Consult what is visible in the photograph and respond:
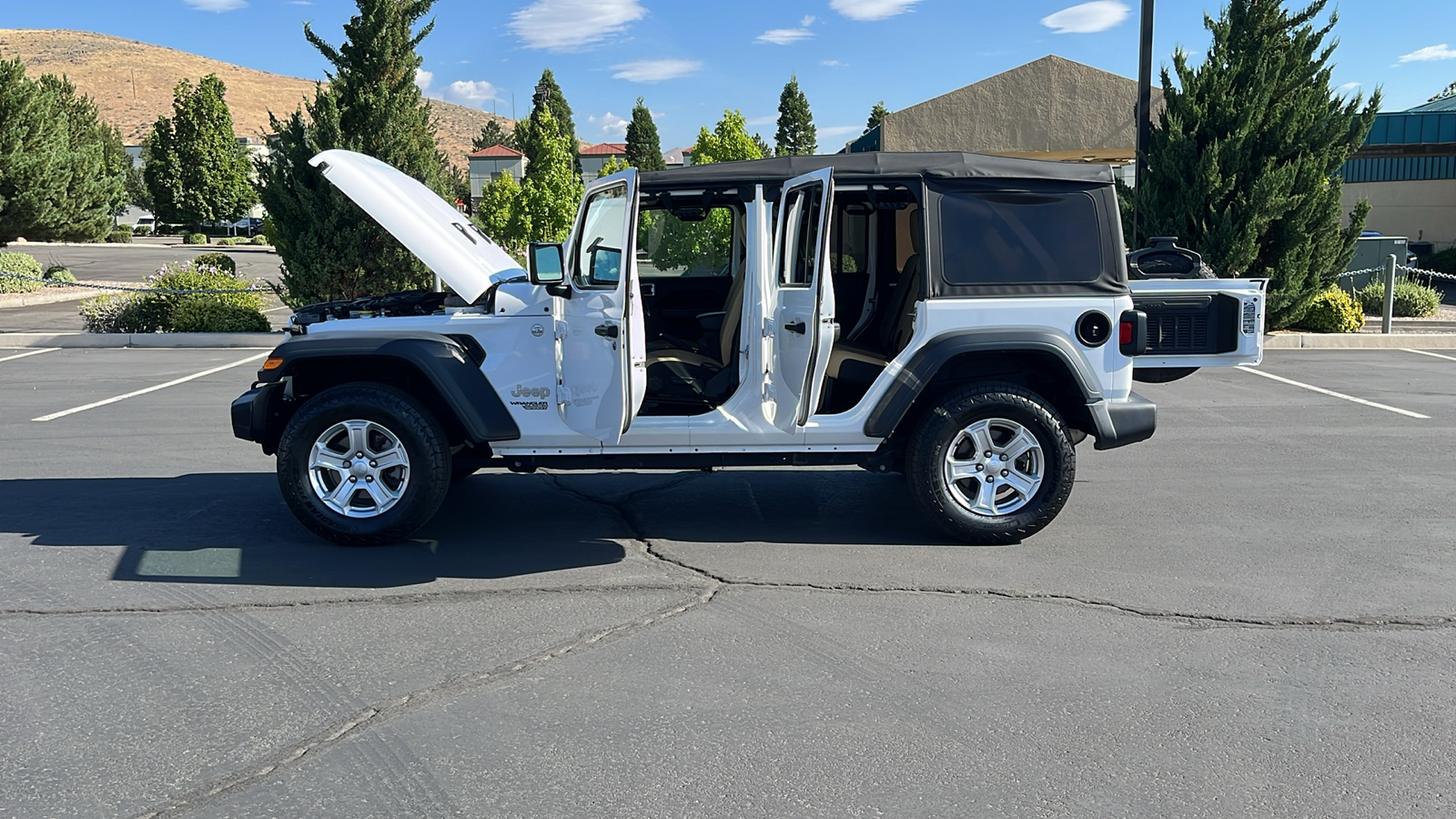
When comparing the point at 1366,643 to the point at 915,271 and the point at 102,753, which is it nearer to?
the point at 915,271

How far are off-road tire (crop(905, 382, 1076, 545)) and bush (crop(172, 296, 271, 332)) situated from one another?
540 inches

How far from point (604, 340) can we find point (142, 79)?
177m

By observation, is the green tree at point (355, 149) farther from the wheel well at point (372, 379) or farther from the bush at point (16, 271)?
the wheel well at point (372, 379)

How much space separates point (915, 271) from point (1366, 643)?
9.21 ft

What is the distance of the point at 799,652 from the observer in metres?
4.57

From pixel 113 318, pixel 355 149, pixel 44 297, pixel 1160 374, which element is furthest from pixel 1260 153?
pixel 44 297

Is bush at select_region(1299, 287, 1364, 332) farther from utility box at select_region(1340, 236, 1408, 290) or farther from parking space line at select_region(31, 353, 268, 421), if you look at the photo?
parking space line at select_region(31, 353, 268, 421)

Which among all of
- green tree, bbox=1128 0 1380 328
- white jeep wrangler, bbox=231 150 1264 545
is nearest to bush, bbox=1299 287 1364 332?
green tree, bbox=1128 0 1380 328

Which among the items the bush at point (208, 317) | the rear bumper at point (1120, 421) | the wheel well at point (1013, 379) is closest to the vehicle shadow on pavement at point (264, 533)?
the wheel well at point (1013, 379)

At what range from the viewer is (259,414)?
6.16 meters

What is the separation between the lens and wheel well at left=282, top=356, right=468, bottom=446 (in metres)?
6.15

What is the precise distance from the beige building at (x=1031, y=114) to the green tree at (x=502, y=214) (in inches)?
364

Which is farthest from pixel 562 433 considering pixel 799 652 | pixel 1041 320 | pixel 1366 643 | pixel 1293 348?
pixel 1293 348

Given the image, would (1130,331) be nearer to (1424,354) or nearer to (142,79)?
(1424,354)
